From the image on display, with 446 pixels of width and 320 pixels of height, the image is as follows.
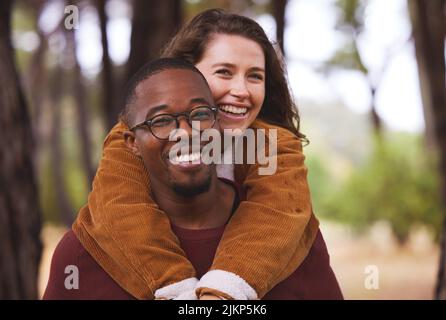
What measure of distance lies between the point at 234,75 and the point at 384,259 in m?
10.6

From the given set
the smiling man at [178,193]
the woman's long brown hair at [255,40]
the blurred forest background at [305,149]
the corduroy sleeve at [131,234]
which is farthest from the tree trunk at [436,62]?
the corduroy sleeve at [131,234]

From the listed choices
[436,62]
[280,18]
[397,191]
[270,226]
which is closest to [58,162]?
[397,191]

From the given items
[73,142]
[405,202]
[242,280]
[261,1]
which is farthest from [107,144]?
[73,142]

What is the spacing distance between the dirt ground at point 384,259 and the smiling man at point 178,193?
7.27 meters

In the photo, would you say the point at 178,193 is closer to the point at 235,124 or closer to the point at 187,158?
the point at 187,158

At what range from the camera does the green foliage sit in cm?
1125

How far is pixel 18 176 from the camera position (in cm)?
336

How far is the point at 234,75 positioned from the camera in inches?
67.1

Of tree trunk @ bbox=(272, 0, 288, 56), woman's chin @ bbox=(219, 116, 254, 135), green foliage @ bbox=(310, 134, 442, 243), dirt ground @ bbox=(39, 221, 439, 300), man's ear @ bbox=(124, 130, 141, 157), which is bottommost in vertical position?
→ dirt ground @ bbox=(39, 221, 439, 300)

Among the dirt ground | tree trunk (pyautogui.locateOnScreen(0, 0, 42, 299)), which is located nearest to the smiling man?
tree trunk (pyautogui.locateOnScreen(0, 0, 42, 299))

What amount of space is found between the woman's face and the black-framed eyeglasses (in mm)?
154

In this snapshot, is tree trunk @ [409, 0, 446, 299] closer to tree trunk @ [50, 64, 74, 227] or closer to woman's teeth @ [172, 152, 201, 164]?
woman's teeth @ [172, 152, 201, 164]

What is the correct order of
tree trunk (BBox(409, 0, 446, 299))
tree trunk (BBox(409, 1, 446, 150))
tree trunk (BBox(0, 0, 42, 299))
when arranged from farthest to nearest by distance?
1. tree trunk (BBox(409, 1, 446, 150))
2. tree trunk (BBox(409, 0, 446, 299))
3. tree trunk (BBox(0, 0, 42, 299))

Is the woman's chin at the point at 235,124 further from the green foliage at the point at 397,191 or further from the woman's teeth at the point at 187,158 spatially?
the green foliage at the point at 397,191
